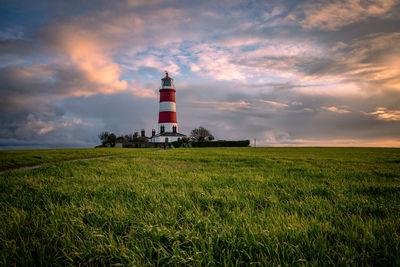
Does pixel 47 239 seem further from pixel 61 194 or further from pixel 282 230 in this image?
pixel 282 230

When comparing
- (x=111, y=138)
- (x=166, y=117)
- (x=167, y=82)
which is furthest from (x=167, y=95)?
(x=111, y=138)

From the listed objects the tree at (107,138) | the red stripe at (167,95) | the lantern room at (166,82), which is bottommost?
the tree at (107,138)

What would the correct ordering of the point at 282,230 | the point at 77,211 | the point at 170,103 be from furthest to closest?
1. the point at 170,103
2. the point at 77,211
3. the point at 282,230

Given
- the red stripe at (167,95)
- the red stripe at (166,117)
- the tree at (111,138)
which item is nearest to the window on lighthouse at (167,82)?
the red stripe at (167,95)

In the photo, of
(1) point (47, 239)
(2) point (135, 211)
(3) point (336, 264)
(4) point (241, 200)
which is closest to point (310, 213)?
(4) point (241, 200)

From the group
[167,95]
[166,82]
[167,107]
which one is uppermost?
[166,82]

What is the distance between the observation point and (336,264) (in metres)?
1.56

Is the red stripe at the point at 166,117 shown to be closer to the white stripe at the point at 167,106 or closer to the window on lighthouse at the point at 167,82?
the white stripe at the point at 167,106

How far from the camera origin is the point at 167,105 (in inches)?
2306

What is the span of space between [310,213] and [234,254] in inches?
69.0

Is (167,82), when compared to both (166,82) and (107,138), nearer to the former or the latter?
(166,82)

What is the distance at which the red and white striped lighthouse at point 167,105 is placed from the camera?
191 ft

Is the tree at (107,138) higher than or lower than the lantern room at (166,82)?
lower

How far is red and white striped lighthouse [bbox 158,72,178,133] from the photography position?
191 feet
